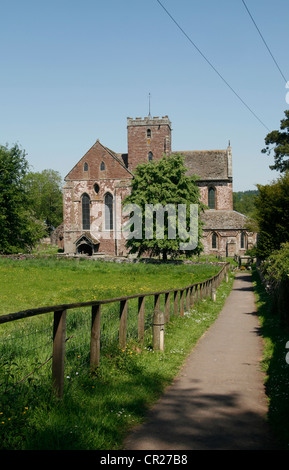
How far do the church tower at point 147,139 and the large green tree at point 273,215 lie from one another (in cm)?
4113

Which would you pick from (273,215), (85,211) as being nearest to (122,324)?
(273,215)

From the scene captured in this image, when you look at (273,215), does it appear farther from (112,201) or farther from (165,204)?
(112,201)

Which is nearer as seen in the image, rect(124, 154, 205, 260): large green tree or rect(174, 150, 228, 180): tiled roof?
rect(124, 154, 205, 260): large green tree

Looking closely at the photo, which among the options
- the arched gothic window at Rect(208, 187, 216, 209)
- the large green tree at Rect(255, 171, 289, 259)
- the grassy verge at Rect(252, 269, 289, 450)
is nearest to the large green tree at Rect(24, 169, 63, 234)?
the arched gothic window at Rect(208, 187, 216, 209)

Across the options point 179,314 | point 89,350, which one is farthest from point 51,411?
point 179,314

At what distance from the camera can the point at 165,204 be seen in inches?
1786

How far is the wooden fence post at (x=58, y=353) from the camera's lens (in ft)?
16.9

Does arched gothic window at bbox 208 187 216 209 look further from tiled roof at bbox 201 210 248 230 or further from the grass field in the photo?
the grass field

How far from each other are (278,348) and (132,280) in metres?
18.6

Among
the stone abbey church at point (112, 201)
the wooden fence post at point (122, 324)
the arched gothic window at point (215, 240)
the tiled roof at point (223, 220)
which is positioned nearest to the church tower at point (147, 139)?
the stone abbey church at point (112, 201)

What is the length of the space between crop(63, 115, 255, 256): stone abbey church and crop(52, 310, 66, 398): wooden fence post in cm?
5263

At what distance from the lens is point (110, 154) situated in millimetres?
59781

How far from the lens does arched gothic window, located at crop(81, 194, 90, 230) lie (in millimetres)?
60500
